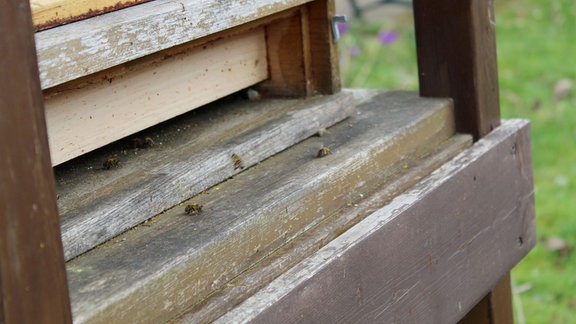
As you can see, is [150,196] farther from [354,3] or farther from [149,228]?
[354,3]

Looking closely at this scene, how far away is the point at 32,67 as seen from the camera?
3.76ft

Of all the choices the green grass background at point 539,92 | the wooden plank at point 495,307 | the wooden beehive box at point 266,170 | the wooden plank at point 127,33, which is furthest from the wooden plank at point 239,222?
the green grass background at point 539,92

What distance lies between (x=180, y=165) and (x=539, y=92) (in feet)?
13.4

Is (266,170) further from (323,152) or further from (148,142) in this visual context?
(148,142)

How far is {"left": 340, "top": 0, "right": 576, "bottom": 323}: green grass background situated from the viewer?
3.76 meters

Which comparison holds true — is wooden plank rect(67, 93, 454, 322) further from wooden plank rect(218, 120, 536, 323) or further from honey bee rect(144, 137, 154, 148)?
honey bee rect(144, 137, 154, 148)

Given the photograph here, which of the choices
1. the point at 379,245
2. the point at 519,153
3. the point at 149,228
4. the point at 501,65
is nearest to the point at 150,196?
the point at 149,228

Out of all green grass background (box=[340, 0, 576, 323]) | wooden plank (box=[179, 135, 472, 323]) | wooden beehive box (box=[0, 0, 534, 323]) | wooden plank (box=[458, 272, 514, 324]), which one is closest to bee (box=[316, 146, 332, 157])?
wooden beehive box (box=[0, 0, 534, 323])

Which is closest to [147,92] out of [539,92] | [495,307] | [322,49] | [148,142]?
[148,142]

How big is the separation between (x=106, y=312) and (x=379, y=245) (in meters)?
0.62

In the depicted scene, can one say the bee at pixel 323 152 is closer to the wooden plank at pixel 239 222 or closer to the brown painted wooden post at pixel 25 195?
the wooden plank at pixel 239 222

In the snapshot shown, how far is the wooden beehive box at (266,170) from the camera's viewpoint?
1422mm

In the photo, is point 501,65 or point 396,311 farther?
point 501,65

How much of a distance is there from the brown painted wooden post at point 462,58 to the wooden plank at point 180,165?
0.25m
